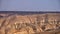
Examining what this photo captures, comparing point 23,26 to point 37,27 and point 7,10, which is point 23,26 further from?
point 7,10

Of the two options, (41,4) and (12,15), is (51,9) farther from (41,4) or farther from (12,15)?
(12,15)

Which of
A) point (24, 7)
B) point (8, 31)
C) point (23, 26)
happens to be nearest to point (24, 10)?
point (24, 7)

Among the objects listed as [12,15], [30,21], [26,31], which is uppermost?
[12,15]

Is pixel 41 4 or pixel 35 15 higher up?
pixel 41 4

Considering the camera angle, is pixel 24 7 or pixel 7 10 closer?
pixel 7 10

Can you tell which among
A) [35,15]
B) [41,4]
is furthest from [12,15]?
[41,4]

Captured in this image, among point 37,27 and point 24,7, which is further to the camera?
point 24,7
